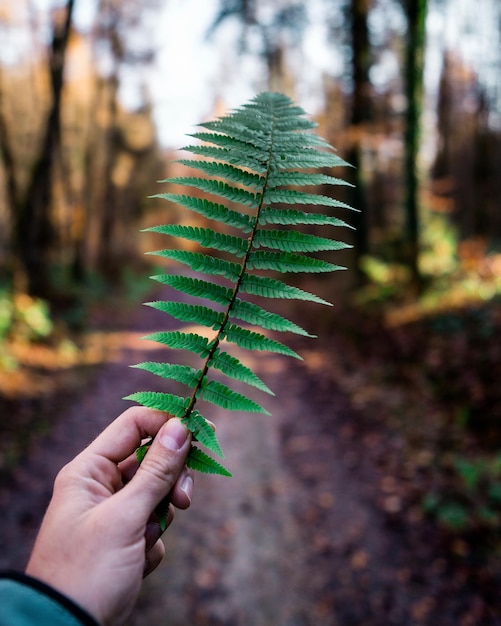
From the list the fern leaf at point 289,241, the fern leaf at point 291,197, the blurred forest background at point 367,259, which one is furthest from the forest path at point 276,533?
the fern leaf at point 291,197

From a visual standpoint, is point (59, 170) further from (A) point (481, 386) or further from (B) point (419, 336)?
(A) point (481, 386)

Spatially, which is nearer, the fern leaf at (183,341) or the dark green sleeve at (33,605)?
the dark green sleeve at (33,605)

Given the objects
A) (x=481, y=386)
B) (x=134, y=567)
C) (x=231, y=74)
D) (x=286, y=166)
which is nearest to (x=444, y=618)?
(x=481, y=386)

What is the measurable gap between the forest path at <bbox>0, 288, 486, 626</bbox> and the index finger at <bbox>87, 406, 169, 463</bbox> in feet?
12.6

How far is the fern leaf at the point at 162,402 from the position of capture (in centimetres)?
147

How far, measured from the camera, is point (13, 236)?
1059 cm

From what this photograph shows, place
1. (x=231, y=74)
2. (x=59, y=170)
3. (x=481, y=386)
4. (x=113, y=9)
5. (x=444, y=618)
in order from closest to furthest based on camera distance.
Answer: (x=444, y=618)
(x=481, y=386)
(x=113, y=9)
(x=59, y=170)
(x=231, y=74)

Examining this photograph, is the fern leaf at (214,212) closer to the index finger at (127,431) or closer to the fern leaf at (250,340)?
the fern leaf at (250,340)

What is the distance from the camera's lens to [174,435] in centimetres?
151

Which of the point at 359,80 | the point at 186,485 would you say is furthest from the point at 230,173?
the point at 359,80

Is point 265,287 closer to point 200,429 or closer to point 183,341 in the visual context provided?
point 183,341

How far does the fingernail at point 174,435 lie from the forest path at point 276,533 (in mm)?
4132

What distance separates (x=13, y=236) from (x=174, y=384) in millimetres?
5263

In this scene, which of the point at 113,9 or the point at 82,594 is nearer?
the point at 82,594
